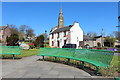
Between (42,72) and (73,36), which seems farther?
(73,36)

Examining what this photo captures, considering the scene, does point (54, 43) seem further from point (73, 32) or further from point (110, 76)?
point (110, 76)

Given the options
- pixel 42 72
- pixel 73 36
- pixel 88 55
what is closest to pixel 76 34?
pixel 73 36

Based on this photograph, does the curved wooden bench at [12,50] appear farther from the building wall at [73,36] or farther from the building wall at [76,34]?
the building wall at [76,34]

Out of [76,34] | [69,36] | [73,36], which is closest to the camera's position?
[69,36]

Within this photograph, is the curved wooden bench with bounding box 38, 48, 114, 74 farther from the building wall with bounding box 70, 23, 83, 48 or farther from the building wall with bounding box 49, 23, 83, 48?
the building wall with bounding box 70, 23, 83, 48

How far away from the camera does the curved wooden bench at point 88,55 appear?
5.63 metres

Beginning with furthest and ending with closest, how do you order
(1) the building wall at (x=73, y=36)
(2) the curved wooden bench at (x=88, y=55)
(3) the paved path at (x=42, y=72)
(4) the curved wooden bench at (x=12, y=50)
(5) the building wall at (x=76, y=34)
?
(5) the building wall at (x=76, y=34), (1) the building wall at (x=73, y=36), (4) the curved wooden bench at (x=12, y=50), (3) the paved path at (x=42, y=72), (2) the curved wooden bench at (x=88, y=55)

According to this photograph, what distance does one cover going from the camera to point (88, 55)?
291 inches

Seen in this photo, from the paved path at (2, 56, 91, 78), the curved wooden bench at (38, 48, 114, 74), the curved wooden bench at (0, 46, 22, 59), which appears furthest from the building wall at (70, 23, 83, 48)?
the paved path at (2, 56, 91, 78)

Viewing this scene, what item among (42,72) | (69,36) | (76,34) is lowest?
(42,72)

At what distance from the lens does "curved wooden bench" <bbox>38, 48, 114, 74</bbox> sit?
5.63 meters

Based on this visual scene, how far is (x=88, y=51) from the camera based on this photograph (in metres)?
7.44

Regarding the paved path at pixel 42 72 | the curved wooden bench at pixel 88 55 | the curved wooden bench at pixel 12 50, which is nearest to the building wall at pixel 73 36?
the curved wooden bench at pixel 12 50

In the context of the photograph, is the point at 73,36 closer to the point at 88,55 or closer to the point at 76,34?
the point at 76,34
